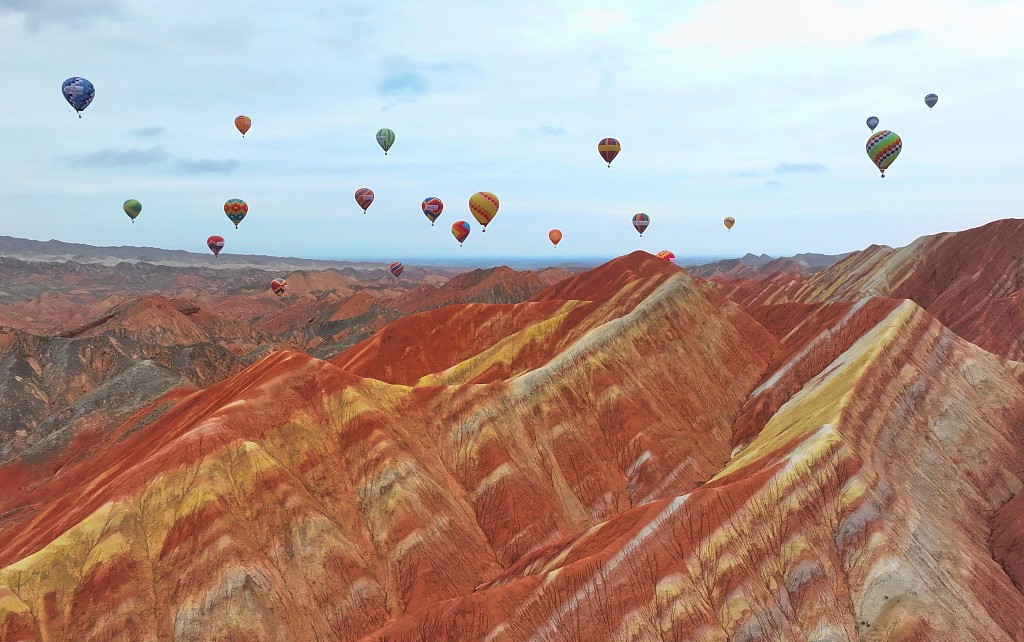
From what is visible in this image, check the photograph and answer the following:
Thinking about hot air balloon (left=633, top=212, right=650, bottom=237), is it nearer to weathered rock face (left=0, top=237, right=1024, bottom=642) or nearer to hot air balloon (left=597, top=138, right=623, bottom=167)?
hot air balloon (left=597, top=138, right=623, bottom=167)

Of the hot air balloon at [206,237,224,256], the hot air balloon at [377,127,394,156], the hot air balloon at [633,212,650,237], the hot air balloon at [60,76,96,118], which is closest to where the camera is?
the hot air balloon at [60,76,96,118]

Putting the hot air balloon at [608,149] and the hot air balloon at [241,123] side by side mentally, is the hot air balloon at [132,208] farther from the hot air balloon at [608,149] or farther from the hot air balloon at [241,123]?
the hot air balloon at [608,149]

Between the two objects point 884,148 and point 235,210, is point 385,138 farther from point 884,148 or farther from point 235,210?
point 884,148

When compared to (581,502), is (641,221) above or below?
above

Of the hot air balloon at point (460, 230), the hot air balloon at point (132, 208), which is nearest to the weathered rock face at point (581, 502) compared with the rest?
the hot air balloon at point (460, 230)

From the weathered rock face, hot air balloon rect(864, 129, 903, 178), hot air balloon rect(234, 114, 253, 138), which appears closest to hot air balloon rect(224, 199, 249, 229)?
hot air balloon rect(234, 114, 253, 138)

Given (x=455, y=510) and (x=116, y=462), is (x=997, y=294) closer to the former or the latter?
(x=455, y=510)

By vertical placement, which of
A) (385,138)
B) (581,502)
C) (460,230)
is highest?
(385,138)

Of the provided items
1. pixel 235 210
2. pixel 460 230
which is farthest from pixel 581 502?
pixel 235 210
